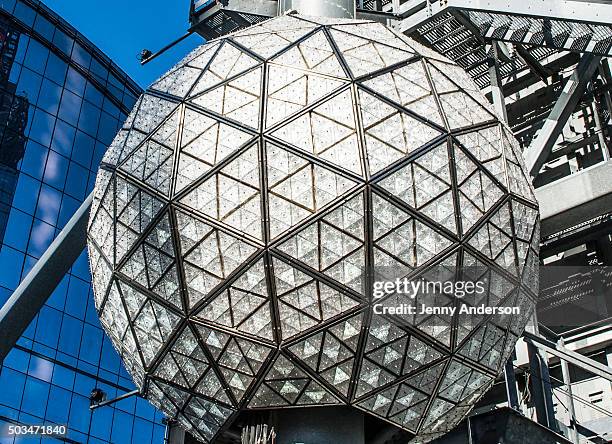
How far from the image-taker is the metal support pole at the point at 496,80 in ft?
59.7

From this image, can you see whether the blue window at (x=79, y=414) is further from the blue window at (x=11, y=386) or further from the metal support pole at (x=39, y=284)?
the metal support pole at (x=39, y=284)

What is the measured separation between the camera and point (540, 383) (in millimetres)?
15641

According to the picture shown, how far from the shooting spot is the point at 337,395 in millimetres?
8453

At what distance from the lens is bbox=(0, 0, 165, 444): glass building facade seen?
46.9 meters

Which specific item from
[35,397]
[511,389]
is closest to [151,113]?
[511,389]

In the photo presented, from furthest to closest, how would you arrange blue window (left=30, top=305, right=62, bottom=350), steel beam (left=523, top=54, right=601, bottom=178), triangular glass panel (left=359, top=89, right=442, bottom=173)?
blue window (left=30, top=305, right=62, bottom=350)
steel beam (left=523, top=54, right=601, bottom=178)
triangular glass panel (left=359, top=89, right=442, bottom=173)

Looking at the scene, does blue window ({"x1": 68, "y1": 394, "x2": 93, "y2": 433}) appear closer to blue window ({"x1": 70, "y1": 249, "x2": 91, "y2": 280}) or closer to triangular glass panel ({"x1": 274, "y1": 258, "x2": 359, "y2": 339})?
blue window ({"x1": 70, "y1": 249, "x2": 91, "y2": 280})

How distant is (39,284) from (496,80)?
32.4 feet

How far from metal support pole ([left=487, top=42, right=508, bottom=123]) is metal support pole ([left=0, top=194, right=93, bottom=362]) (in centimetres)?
853

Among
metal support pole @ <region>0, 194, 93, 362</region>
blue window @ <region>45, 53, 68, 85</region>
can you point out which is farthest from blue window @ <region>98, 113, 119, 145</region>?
metal support pole @ <region>0, 194, 93, 362</region>

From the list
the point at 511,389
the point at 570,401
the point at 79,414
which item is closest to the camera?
the point at 511,389

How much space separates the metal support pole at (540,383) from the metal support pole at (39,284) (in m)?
7.49

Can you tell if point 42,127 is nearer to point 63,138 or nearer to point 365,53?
point 63,138

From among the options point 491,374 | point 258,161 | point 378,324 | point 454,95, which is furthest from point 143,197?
point 491,374
